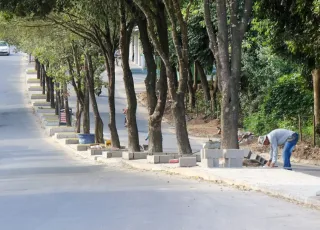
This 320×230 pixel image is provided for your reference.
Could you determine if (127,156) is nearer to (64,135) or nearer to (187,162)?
(187,162)

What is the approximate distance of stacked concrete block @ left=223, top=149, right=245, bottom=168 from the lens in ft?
68.9

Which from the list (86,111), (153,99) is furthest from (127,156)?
(86,111)

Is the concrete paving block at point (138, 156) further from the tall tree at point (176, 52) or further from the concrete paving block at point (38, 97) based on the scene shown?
the concrete paving block at point (38, 97)

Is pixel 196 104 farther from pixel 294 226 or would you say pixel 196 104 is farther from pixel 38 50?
pixel 294 226

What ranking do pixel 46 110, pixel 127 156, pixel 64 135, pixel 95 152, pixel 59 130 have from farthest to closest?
pixel 46 110
pixel 59 130
pixel 64 135
pixel 95 152
pixel 127 156

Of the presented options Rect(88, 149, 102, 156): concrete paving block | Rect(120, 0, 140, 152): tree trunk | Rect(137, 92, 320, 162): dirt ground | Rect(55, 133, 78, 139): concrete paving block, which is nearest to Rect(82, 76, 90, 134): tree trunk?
Rect(55, 133, 78, 139): concrete paving block

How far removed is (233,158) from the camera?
828 inches

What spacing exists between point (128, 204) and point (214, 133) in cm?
2772

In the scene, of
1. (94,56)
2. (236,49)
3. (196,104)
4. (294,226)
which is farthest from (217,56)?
(196,104)

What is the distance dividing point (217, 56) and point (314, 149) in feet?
27.7

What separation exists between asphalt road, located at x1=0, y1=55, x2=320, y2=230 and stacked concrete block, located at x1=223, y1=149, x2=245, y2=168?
1.43 metres

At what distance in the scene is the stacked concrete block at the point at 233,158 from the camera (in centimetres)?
2100

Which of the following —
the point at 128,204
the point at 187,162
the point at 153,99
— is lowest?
the point at 128,204

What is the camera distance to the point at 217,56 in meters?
22.1
